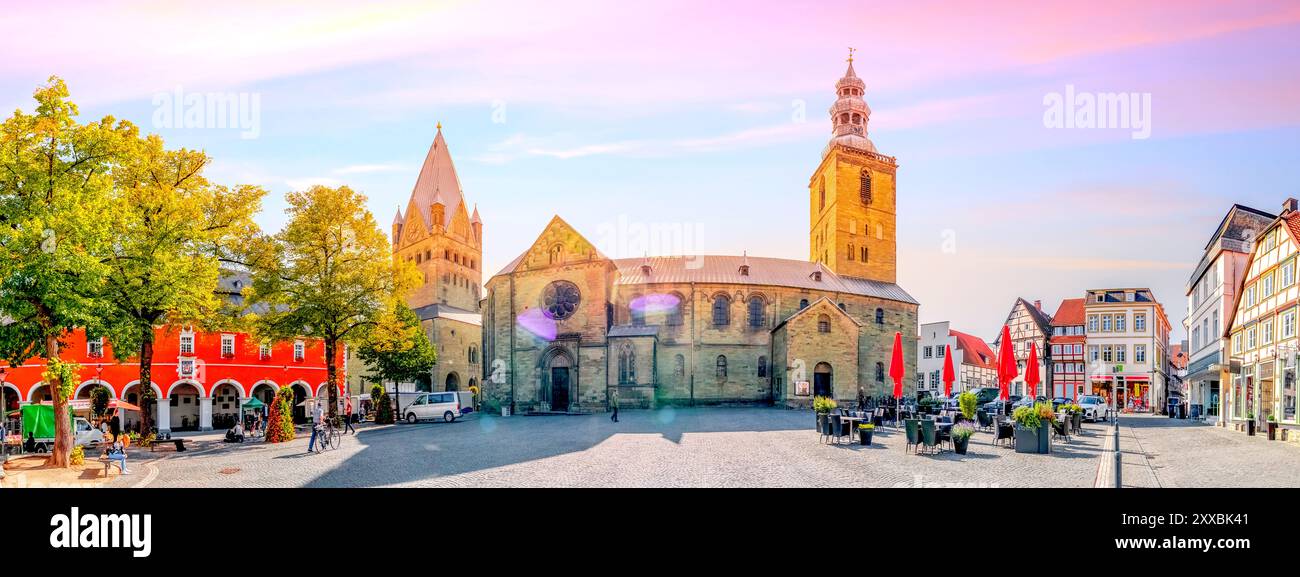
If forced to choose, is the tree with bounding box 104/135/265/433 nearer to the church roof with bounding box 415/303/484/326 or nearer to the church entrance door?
the church entrance door

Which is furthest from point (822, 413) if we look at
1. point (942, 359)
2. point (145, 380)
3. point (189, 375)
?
point (942, 359)

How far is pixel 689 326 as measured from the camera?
52.7 meters

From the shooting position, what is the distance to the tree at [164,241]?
22438mm

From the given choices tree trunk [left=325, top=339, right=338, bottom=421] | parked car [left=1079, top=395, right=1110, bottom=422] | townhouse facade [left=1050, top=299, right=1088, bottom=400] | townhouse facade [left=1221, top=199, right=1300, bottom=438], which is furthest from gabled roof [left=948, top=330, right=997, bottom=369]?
tree trunk [left=325, top=339, right=338, bottom=421]

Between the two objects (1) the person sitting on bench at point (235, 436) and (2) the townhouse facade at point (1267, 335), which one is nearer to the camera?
(2) the townhouse facade at point (1267, 335)

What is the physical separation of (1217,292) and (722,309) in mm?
28612

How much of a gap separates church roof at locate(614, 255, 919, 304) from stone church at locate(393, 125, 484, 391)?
26157 millimetres

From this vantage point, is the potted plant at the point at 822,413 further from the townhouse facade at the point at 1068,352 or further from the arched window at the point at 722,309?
the townhouse facade at the point at 1068,352

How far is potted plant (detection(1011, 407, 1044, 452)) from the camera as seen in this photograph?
66.4ft

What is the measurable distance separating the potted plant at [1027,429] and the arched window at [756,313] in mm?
33546

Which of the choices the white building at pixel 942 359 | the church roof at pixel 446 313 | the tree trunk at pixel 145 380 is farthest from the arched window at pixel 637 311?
the white building at pixel 942 359

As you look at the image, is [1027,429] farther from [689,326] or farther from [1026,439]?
[689,326]
